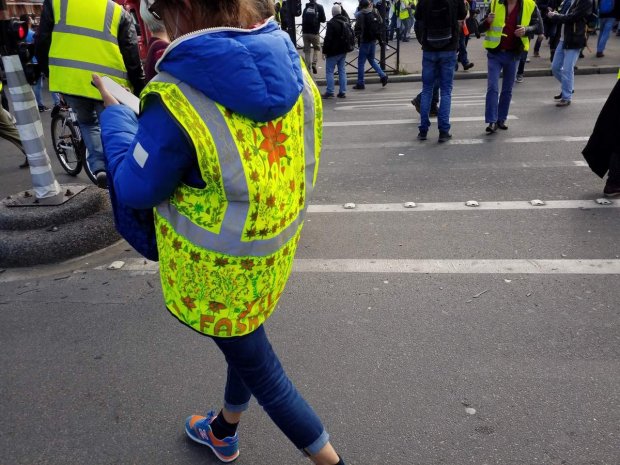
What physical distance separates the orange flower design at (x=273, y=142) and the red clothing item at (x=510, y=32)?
21.1 feet

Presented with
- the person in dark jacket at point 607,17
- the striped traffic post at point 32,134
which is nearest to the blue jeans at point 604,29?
the person in dark jacket at point 607,17

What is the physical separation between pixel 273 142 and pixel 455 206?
3668 millimetres

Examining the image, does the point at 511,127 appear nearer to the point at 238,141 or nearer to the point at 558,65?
the point at 558,65

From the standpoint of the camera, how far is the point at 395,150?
273 inches

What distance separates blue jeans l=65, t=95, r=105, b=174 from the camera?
4.83 metres

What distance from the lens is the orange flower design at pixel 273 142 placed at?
58.6 inches

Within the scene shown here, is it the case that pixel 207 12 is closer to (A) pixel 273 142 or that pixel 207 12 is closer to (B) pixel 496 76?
(A) pixel 273 142

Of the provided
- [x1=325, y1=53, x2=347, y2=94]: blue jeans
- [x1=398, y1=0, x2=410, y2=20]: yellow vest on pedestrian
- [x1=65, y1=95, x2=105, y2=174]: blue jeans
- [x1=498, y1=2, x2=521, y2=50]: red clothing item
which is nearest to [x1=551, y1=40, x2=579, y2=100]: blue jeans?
[x1=498, y1=2, x2=521, y2=50]: red clothing item

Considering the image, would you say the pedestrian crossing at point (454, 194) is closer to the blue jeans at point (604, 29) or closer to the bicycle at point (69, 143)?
the bicycle at point (69, 143)

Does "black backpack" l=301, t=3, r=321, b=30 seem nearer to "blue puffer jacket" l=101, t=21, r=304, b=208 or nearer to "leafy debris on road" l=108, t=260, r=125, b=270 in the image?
"leafy debris on road" l=108, t=260, r=125, b=270

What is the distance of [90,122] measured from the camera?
16.5ft

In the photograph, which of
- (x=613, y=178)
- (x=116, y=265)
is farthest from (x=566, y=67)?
(x=116, y=265)

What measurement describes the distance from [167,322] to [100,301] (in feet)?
2.02

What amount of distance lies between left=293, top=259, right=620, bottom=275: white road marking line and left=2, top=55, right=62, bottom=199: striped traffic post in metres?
2.27
